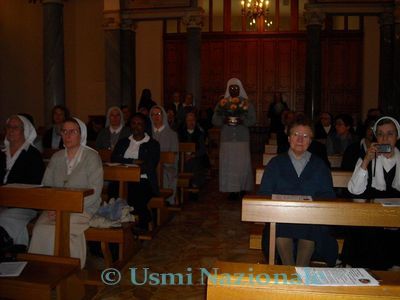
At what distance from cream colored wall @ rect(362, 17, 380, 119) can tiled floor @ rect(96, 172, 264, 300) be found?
1055 cm

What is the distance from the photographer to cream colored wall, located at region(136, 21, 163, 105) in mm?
17594

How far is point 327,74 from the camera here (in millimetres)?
17078

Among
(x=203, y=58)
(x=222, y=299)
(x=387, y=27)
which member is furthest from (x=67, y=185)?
(x=203, y=58)

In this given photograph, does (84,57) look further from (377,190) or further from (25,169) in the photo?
(377,190)

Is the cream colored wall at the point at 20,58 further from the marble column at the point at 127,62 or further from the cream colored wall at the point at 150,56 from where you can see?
the cream colored wall at the point at 150,56

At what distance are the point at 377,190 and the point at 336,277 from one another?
222cm

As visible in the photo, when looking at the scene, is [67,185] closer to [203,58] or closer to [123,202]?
[123,202]

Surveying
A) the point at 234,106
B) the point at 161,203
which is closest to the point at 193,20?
the point at 234,106

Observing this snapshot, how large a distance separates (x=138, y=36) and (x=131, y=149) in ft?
39.6

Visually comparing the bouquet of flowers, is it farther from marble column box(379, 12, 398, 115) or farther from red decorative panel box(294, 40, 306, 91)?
red decorative panel box(294, 40, 306, 91)

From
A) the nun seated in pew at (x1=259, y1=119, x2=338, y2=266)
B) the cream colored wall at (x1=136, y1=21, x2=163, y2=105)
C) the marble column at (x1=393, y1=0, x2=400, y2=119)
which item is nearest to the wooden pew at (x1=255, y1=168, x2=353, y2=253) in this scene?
the nun seated in pew at (x1=259, y1=119, x2=338, y2=266)

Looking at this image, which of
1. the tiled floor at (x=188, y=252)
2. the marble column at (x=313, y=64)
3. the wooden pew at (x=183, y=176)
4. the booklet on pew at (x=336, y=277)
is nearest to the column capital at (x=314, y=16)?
the marble column at (x=313, y=64)

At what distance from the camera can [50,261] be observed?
367 centimetres

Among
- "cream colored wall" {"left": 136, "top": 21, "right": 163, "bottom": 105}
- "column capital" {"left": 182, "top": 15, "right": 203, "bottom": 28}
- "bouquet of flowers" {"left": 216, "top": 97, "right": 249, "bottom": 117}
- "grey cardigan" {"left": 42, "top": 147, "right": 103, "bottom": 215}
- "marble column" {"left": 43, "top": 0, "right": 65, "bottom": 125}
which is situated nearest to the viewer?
"grey cardigan" {"left": 42, "top": 147, "right": 103, "bottom": 215}
